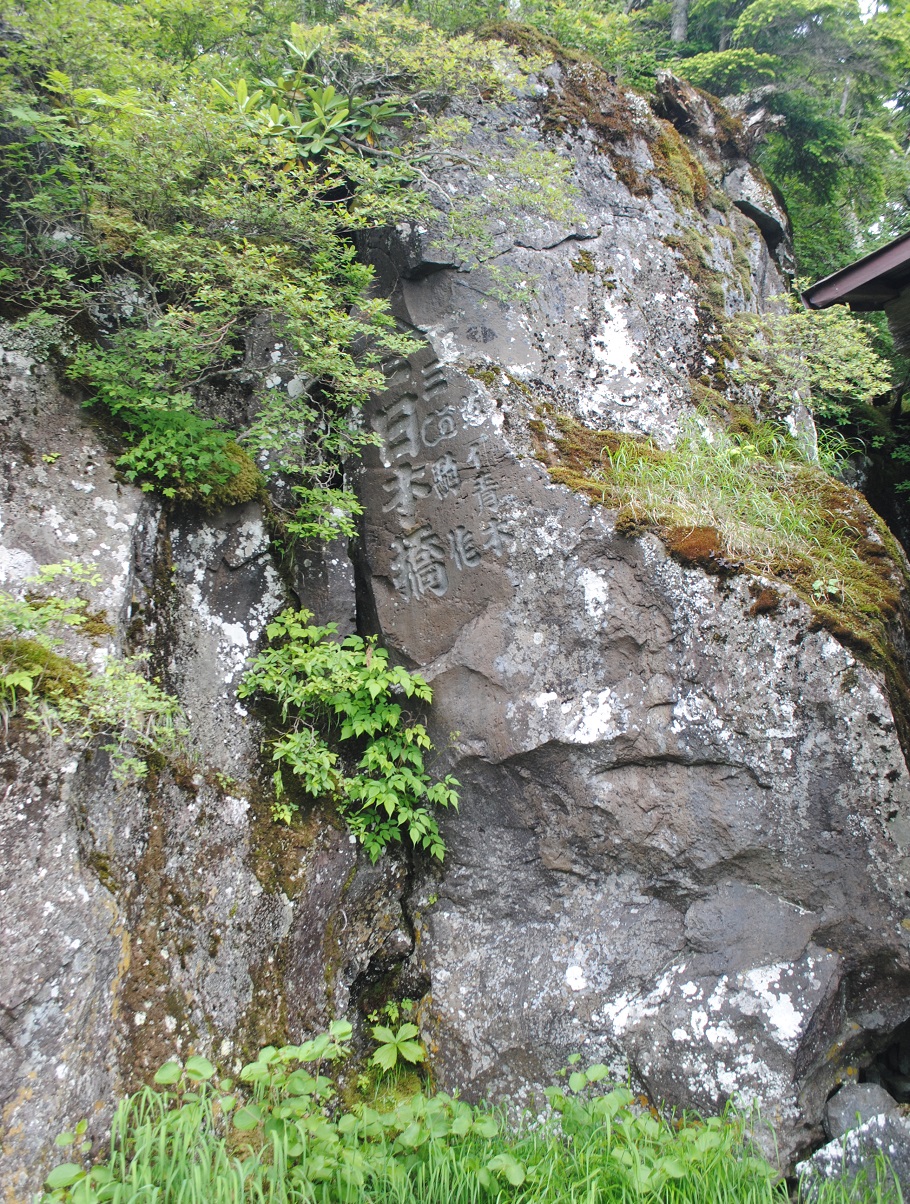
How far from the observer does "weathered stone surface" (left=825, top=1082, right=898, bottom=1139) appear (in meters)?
3.65

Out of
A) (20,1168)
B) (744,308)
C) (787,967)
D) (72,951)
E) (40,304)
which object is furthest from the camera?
(744,308)

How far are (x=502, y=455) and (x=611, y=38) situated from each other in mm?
5651

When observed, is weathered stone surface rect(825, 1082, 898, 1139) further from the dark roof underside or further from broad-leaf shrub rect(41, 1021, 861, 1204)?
the dark roof underside

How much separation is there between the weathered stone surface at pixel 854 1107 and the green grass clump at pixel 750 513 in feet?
7.21

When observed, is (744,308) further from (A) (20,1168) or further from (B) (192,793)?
(A) (20,1168)

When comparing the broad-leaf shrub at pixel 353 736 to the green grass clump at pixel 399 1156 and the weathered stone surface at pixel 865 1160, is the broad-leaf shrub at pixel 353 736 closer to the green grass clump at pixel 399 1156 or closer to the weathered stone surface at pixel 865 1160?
the green grass clump at pixel 399 1156

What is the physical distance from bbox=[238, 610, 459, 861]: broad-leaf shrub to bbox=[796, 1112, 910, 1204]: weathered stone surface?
236 centimetres

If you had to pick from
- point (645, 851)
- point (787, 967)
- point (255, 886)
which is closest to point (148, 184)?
point (255, 886)

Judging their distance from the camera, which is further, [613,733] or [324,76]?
[324,76]

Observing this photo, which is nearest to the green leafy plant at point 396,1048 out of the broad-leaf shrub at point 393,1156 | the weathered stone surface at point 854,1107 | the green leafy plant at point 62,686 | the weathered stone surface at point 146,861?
the weathered stone surface at point 146,861

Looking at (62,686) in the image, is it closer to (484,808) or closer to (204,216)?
(484,808)

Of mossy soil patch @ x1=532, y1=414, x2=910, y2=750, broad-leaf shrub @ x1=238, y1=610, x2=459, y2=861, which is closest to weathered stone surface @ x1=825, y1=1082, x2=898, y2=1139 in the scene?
mossy soil patch @ x1=532, y1=414, x2=910, y2=750

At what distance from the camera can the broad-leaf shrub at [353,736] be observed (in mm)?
4684

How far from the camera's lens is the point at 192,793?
4391 mm
